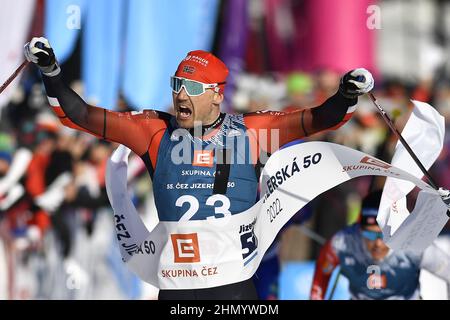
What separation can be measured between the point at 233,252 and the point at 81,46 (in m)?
5.73

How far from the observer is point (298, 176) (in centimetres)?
821

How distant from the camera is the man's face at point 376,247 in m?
9.68

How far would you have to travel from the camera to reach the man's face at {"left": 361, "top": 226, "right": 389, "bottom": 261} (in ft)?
31.8

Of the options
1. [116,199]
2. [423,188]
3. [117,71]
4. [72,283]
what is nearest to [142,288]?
[72,283]

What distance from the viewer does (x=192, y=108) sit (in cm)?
759

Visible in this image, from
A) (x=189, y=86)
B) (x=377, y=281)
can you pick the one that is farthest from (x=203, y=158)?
(x=377, y=281)

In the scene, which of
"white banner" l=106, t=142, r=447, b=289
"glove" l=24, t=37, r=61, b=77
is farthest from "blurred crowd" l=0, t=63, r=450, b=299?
"glove" l=24, t=37, r=61, b=77

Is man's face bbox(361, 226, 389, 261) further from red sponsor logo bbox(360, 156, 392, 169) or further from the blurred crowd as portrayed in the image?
the blurred crowd

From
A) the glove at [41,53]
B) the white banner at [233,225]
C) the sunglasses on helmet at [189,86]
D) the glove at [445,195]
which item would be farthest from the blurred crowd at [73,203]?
the glove at [41,53]

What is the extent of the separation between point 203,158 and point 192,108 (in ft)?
1.02

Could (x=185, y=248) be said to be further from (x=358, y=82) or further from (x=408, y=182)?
(x=408, y=182)

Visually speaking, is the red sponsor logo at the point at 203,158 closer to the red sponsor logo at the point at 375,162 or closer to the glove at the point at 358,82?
the glove at the point at 358,82

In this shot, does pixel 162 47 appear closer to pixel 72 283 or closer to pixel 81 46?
pixel 81 46

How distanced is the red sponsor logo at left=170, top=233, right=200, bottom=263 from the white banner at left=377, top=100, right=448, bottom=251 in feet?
4.84
